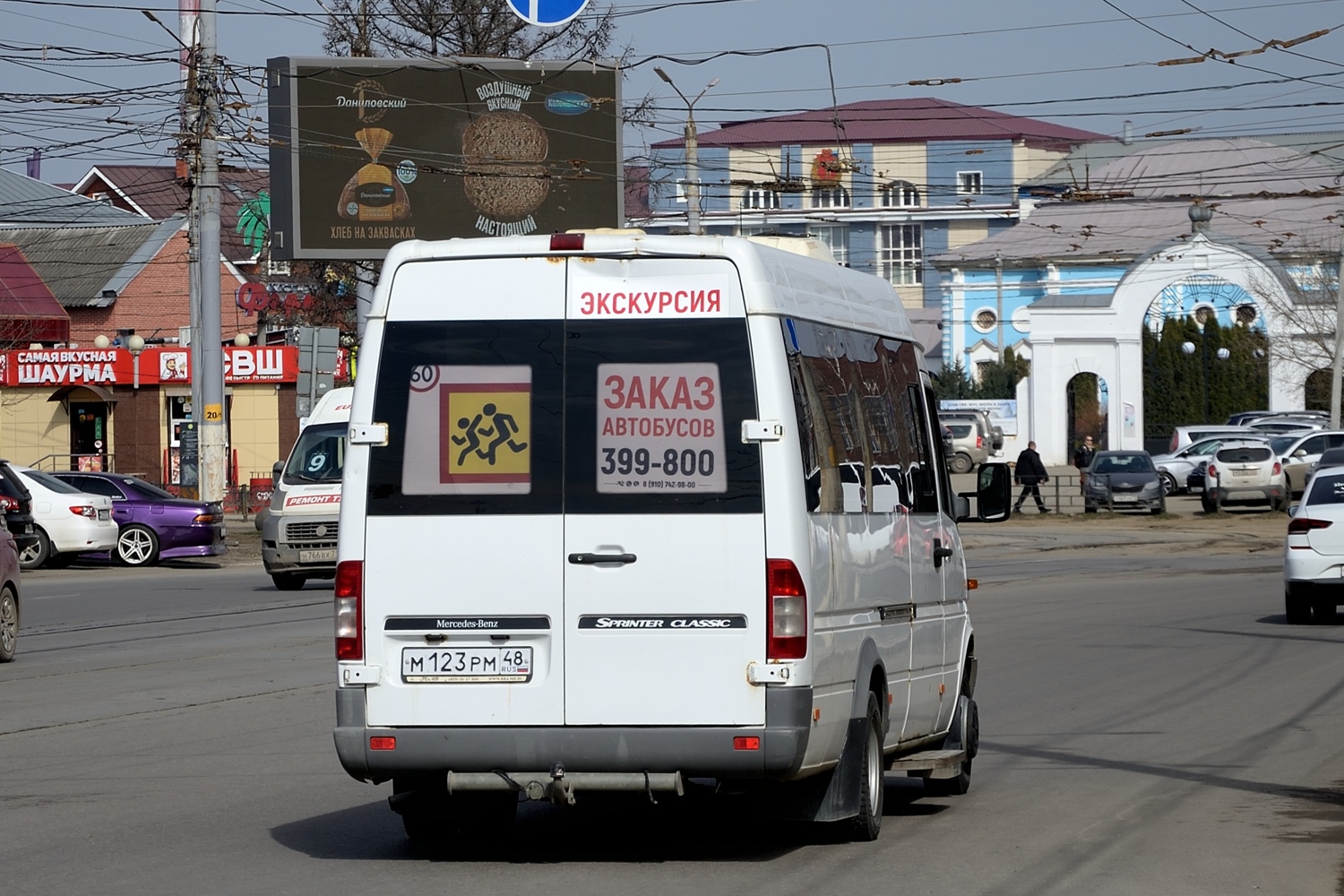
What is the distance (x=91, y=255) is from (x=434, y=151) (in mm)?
36478

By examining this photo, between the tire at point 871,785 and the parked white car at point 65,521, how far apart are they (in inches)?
963

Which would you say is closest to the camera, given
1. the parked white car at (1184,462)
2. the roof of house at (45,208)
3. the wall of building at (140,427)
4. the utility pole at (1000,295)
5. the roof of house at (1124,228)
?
the parked white car at (1184,462)

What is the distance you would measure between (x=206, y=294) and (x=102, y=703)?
66.3 feet

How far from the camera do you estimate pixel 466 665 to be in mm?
7191

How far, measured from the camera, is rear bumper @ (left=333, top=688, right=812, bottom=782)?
7016mm

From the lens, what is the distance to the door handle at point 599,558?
7137 millimetres

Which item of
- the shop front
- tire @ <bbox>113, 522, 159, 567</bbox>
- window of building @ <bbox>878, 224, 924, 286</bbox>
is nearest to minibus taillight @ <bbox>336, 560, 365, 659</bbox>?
tire @ <bbox>113, 522, 159, 567</bbox>

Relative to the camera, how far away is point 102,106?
34469mm

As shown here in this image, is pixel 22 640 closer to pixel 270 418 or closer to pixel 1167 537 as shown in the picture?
pixel 1167 537

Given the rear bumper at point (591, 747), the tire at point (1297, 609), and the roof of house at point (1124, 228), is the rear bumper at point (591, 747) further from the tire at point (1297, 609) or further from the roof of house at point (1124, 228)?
the roof of house at point (1124, 228)

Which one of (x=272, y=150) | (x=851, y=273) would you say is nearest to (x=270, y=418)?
(x=272, y=150)

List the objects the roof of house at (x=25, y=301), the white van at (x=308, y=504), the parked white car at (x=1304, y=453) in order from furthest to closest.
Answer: the roof of house at (x=25, y=301) < the parked white car at (x=1304, y=453) < the white van at (x=308, y=504)

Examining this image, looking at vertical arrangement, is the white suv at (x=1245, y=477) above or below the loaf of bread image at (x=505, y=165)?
below

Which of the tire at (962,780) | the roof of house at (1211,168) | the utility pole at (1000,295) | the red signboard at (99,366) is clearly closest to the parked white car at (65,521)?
the tire at (962,780)
